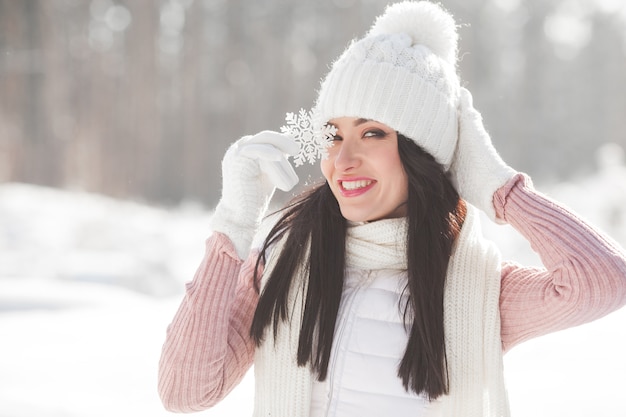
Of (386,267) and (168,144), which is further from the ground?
Answer: (168,144)

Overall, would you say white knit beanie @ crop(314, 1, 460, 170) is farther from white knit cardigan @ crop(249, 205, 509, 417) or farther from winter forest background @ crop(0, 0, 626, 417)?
winter forest background @ crop(0, 0, 626, 417)

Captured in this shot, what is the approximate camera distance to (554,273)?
1658 mm

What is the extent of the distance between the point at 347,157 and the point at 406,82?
267 mm

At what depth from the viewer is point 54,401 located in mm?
2559

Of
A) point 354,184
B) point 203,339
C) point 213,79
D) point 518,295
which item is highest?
point 213,79

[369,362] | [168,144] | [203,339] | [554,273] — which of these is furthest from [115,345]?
[168,144]

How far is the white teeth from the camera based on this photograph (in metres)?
1.80

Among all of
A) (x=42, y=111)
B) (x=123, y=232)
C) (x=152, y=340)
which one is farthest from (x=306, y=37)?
(x=152, y=340)

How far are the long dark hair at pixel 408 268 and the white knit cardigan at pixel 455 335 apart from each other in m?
0.03

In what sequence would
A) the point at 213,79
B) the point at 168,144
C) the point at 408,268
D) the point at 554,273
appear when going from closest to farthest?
the point at 554,273 < the point at 408,268 < the point at 168,144 < the point at 213,79

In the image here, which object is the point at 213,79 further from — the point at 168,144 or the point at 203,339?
the point at 203,339

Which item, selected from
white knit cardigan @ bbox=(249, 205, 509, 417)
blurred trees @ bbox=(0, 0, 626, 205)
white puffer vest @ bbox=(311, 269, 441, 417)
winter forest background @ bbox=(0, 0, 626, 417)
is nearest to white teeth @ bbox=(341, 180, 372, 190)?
white knit cardigan @ bbox=(249, 205, 509, 417)

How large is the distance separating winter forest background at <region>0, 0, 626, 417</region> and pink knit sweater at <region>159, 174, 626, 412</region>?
0.97 m

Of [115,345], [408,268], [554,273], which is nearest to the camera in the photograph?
[554,273]
